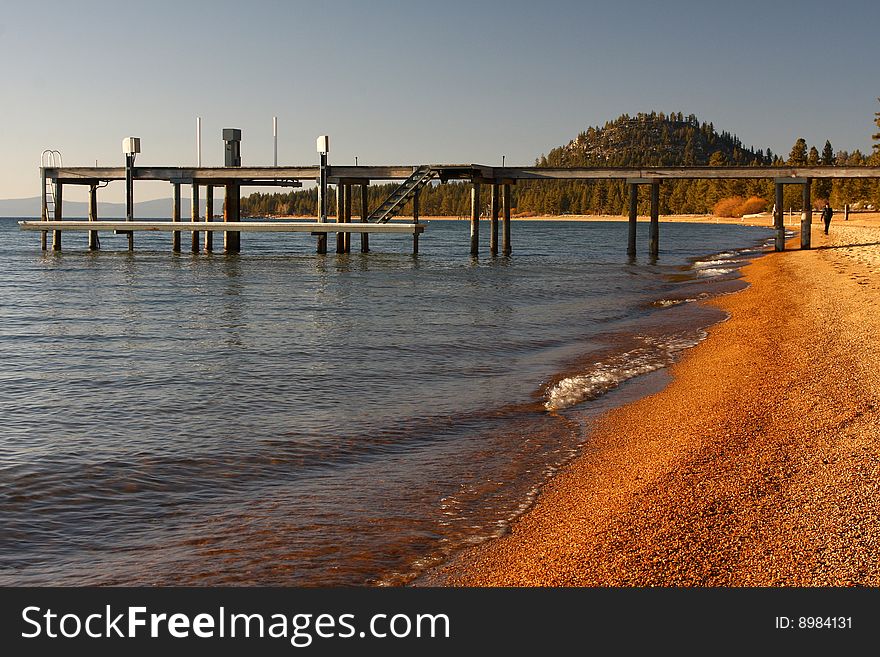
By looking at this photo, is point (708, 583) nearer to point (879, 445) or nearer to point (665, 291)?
point (879, 445)

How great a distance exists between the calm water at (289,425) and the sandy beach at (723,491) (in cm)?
53

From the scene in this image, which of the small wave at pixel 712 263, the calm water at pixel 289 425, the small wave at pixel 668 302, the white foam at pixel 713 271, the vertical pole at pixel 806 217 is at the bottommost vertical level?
the calm water at pixel 289 425

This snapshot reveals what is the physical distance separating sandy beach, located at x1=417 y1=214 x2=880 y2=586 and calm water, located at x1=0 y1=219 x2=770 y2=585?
534mm

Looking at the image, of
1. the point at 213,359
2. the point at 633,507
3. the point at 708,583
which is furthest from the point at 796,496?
the point at 213,359

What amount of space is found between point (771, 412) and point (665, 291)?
2166cm

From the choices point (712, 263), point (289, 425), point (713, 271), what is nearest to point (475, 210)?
point (712, 263)

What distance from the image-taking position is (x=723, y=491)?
7.64 meters

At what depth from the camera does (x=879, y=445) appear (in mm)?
8477

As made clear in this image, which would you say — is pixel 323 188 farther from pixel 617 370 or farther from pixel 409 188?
pixel 617 370

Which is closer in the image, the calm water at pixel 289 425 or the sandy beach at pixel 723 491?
the sandy beach at pixel 723 491

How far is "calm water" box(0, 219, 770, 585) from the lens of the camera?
281 inches

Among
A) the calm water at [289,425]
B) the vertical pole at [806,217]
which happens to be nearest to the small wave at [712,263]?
the vertical pole at [806,217]

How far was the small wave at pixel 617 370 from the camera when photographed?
12.8 m

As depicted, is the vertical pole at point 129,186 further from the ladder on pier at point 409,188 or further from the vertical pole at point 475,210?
the vertical pole at point 475,210
